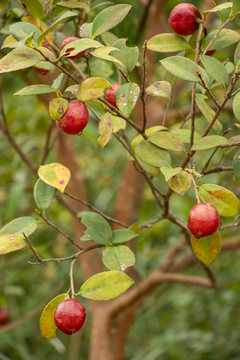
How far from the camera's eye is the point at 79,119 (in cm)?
44

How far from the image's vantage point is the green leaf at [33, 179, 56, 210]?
19.8 inches

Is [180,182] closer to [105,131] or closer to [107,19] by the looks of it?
[105,131]

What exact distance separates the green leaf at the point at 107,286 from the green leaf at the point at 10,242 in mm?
83

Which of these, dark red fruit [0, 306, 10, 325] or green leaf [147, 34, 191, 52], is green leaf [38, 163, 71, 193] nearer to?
green leaf [147, 34, 191, 52]

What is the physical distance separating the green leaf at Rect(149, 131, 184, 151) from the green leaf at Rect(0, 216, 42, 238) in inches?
6.6

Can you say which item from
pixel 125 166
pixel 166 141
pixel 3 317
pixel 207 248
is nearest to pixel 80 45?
pixel 166 141

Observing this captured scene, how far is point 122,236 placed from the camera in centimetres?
54

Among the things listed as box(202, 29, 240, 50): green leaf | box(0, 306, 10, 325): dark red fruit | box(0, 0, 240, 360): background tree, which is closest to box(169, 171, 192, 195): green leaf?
box(0, 0, 240, 360): background tree

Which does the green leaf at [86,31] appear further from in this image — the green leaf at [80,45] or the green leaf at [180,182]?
the green leaf at [180,182]

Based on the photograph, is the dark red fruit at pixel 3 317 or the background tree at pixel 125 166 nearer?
the background tree at pixel 125 166

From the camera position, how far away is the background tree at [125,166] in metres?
0.45

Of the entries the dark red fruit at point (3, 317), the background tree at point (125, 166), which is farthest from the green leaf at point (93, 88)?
the dark red fruit at point (3, 317)

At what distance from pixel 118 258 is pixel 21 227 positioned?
12 centimetres

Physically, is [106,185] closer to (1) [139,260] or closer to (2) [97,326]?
(1) [139,260]
